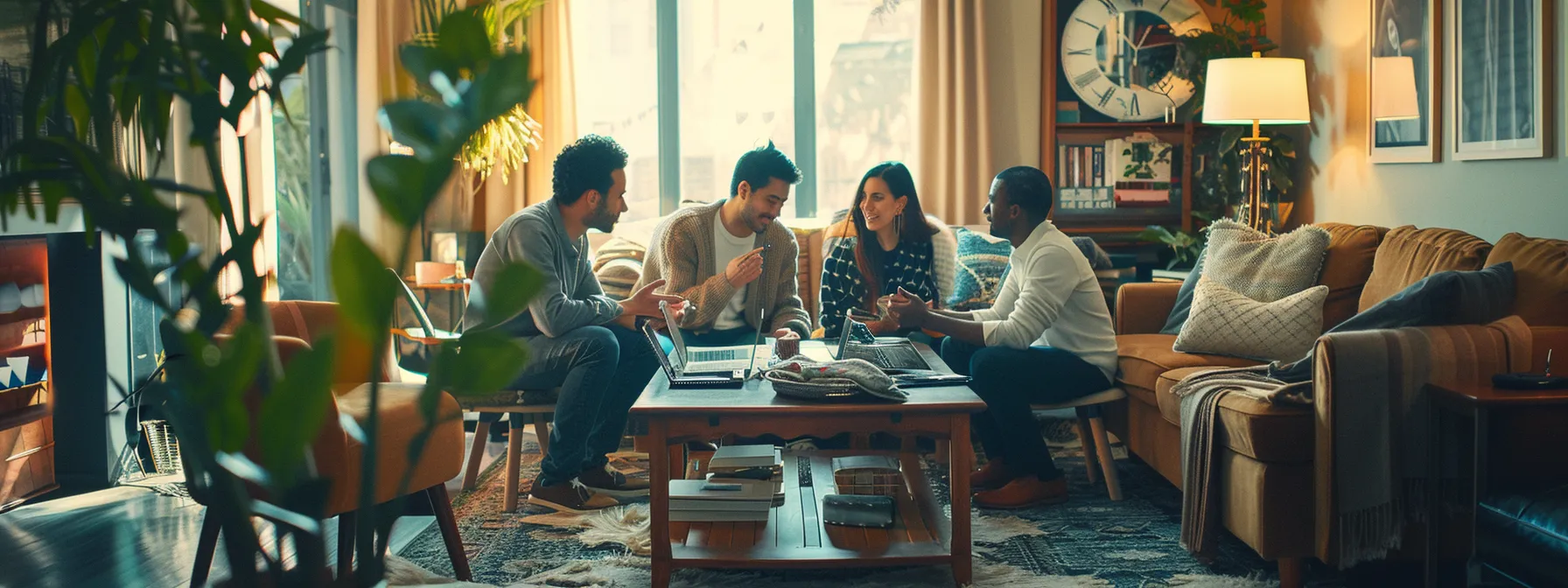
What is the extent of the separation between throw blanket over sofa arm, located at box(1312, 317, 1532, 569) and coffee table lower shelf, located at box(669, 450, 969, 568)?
2.39 feet

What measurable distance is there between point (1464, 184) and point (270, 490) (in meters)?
3.92

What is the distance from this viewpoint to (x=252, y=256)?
49 centimetres

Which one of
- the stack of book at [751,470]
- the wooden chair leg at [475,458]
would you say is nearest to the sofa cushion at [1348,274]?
the stack of book at [751,470]

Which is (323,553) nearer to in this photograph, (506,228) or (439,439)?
(439,439)

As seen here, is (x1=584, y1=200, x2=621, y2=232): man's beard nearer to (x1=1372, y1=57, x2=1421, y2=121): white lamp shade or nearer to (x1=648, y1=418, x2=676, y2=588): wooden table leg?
(x1=648, y1=418, x2=676, y2=588): wooden table leg

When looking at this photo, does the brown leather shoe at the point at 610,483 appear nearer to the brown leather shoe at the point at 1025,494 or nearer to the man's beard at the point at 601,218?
the man's beard at the point at 601,218

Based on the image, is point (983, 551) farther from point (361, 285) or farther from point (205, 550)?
point (361, 285)

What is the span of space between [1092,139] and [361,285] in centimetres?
501

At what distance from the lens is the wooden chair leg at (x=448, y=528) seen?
7.81 ft

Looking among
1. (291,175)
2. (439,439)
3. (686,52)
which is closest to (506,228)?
(439,439)

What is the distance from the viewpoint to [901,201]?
3814 millimetres

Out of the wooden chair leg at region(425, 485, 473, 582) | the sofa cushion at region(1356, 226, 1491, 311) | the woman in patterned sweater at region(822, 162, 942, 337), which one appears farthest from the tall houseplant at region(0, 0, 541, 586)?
the woman in patterned sweater at region(822, 162, 942, 337)

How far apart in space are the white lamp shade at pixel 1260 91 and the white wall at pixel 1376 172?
230 mm

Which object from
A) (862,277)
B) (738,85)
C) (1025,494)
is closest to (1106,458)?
(1025,494)
